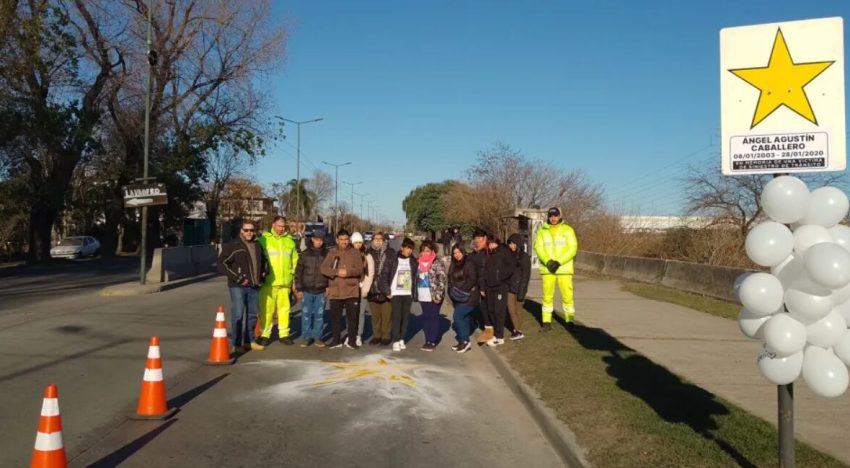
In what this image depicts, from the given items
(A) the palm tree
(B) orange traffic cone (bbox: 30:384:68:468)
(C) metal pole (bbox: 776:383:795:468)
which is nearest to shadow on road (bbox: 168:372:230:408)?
(B) orange traffic cone (bbox: 30:384:68:468)

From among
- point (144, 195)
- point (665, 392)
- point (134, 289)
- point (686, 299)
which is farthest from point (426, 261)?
point (144, 195)

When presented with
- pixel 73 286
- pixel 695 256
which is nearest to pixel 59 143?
pixel 73 286

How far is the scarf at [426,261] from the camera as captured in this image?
1081 cm

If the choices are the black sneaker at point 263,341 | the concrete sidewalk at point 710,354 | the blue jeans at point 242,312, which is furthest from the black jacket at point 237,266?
the concrete sidewalk at point 710,354

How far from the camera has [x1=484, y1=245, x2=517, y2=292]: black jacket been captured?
10.9 metres

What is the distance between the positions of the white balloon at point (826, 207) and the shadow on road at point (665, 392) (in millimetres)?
1884

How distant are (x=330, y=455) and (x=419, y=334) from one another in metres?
7.20

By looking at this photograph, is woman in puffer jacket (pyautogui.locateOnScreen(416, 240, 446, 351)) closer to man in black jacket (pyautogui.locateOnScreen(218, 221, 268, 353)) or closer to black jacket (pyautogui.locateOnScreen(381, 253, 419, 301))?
black jacket (pyautogui.locateOnScreen(381, 253, 419, 301))

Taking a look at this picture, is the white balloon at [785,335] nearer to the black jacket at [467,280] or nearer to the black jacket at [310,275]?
the black jacket at [467,280]

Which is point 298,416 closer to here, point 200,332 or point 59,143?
point 200,332

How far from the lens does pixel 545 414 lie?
666 centimetres

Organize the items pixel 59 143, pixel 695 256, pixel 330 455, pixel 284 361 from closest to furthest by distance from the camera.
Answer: pixel 330 455 < pixel 284 361 < pixel 695 256 < pixel 59 143

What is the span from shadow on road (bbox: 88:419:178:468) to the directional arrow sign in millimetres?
15065

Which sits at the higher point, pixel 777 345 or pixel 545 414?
pixel 777 345
